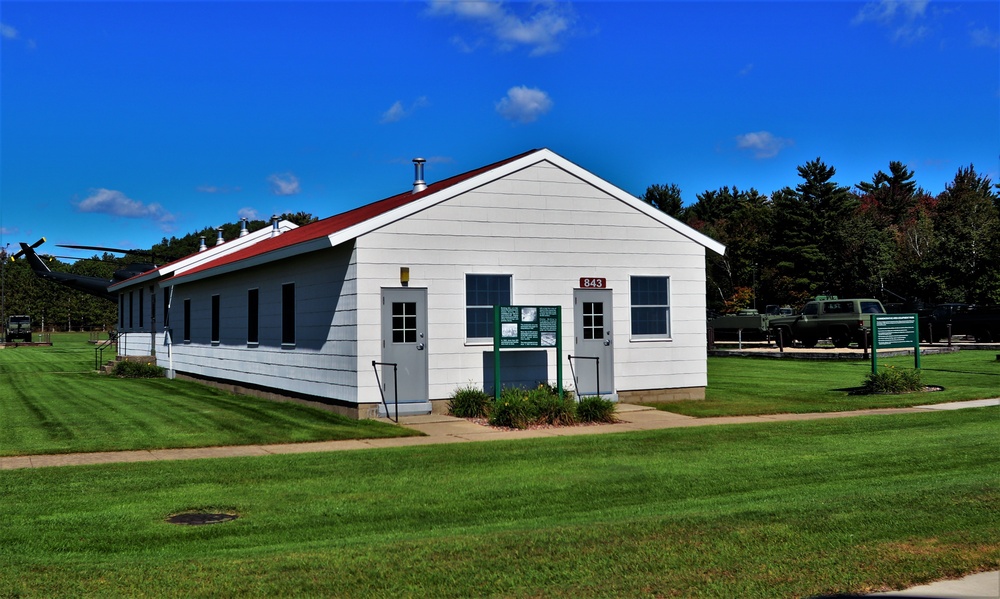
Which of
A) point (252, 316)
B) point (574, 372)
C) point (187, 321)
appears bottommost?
point (574, 372)

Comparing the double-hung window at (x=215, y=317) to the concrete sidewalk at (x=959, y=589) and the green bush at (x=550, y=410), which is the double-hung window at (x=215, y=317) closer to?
the green bush at (x=550, y=410)

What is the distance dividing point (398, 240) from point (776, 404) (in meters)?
7.75

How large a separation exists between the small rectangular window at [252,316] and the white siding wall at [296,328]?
0.17m

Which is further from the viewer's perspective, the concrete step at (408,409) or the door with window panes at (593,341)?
the door with window panes at (593,341)

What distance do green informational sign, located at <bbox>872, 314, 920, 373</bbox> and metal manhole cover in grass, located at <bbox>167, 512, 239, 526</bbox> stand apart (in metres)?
15.1

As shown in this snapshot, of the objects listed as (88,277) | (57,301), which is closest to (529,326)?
(88,277)

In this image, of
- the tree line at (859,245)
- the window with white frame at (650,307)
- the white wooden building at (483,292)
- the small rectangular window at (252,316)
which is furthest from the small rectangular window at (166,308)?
the tree line at (859,245)

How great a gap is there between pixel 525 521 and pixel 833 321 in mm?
30436

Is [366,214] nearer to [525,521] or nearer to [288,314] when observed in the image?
[288,314]

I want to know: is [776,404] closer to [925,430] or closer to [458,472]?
[925,430]

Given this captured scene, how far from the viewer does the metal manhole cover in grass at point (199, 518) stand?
7.70 meters

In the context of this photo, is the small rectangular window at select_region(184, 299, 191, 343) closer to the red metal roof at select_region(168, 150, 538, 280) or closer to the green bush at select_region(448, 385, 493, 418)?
the red metal roof at select_region(168, 150, 538, 280)

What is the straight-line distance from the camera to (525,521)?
293 inches

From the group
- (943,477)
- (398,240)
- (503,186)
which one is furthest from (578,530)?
(503,186)
